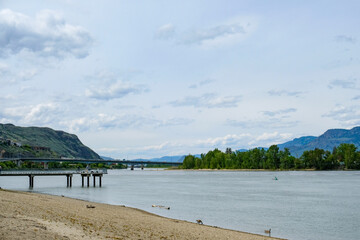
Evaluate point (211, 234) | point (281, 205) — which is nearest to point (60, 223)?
point (211, 234)

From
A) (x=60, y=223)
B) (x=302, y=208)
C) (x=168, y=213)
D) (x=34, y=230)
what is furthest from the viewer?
(x=302, y=208)

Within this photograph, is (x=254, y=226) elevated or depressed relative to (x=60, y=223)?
depressed

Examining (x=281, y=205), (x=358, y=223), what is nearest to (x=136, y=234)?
(x=358, y=223)

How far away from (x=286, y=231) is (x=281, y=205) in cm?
2321

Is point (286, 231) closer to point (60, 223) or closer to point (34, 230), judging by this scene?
point (60, 223)

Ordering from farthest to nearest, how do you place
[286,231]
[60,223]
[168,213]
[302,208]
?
[302,208], [168,213], [286,231], [60,223]

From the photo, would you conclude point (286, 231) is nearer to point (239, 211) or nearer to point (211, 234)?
point (211, 234)

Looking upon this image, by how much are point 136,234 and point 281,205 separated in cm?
3982

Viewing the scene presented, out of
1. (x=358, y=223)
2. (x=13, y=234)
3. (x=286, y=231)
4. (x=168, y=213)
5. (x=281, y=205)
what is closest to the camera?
(x=13, y=234)

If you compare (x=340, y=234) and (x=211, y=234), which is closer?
(x=211, y=234)

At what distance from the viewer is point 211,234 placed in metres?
31.0

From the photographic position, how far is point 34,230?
20688 millimetres

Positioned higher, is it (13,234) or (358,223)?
(13,234)

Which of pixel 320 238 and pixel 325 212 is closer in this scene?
pixel 320 238
